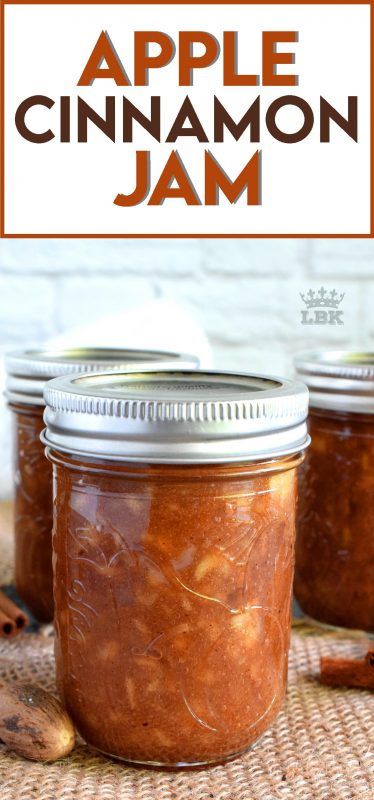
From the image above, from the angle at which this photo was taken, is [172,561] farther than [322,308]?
No

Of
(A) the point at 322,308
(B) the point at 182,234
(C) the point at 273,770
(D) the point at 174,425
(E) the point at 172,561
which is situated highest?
(B) the point at 182,234

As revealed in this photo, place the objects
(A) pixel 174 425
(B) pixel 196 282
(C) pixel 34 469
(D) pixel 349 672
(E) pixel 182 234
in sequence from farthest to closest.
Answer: (B) pixel 196 282 → (E) pixel 182 234 → (C) pixel 34 469 → (D) pixel 349 672 → (A) pixel 174 425

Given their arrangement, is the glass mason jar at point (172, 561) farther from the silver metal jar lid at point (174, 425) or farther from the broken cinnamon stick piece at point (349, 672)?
the broken cinnamon stick piece at point (349, 672)

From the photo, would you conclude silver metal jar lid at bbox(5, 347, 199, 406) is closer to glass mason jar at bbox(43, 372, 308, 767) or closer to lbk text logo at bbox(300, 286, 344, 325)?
glass mason jar at bbox(43, 372, 308, 767)

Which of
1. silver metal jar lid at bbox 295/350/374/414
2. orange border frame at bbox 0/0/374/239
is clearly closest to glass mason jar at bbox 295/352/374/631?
silver metal jar lid at bbox 295/350/374/414

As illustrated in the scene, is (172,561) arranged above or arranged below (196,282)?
below

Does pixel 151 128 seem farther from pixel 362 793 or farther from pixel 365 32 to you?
pixel 362 793

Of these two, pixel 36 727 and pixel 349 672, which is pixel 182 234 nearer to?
pixel 349 672

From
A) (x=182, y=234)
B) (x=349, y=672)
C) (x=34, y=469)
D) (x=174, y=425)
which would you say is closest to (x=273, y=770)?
(x=349, y=672)

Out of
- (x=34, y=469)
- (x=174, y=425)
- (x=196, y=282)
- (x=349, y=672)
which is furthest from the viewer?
(x=196, y=282)
